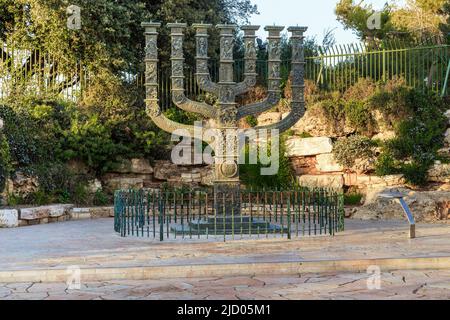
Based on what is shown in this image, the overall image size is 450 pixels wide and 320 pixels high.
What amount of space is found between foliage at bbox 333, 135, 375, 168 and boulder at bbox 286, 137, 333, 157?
0.43 metres

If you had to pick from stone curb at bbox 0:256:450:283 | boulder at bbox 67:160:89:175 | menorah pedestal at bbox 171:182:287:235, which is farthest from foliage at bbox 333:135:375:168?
stone curb at bbox 0:256:450:283

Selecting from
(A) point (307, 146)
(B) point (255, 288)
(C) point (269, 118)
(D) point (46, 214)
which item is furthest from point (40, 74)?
(B) point (255, 288)

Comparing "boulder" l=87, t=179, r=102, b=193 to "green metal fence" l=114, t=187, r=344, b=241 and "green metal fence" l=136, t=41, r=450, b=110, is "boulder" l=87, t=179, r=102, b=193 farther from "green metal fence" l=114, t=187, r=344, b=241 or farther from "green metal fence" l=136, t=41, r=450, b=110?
"green metal fence" l=114, t=187, r=344, b=241

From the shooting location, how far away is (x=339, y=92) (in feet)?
64.6

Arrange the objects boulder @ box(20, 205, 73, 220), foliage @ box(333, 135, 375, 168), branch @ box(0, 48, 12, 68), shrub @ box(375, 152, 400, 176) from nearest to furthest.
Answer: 1. boulder @ box(20, 205, 73, 220)
2. shrub @ box(375, 152, 400, 176)
3. foliage @ box(333, 135, 375, 168)
4. branch @ box(0, 48, 12, 68)

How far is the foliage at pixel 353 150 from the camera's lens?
689 inches

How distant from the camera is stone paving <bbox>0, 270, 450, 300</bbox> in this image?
22.7 feet

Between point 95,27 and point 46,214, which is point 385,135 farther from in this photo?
point 46,214

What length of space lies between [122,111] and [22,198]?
15.2ft

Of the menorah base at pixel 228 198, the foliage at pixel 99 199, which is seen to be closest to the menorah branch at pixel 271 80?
the menorah base at pixel 228 198

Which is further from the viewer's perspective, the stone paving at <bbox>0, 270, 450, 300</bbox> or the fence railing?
the fence railing

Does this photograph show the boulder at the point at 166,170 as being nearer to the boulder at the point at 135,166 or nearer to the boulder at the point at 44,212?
the boulder at the point at 135,166

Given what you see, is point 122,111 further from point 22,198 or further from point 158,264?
point 158,264

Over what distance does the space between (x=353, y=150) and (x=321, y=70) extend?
3551mm
